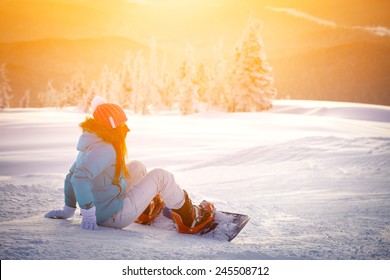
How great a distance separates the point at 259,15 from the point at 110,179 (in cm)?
864

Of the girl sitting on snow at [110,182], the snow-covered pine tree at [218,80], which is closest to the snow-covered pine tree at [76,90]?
the snow-covered pine tree at [218,80]

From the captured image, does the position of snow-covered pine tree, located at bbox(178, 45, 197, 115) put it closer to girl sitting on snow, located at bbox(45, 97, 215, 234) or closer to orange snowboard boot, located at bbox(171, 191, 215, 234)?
orange snowboard boot, located at bbox(171, 191, 215, 234)

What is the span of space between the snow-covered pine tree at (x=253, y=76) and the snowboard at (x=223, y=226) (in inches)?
1119

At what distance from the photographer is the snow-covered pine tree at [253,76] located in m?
31.6

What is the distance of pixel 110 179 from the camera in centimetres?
323

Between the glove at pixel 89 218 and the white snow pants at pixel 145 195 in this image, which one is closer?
the glove at pixel 89 218

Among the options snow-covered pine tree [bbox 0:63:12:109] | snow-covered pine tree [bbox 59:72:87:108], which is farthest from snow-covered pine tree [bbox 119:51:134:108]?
snow-covered pine tree [bbox 0:63:12:109]

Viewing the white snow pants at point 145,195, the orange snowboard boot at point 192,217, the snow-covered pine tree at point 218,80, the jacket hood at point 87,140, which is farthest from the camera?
the snow-covered pine tree at point 218,80

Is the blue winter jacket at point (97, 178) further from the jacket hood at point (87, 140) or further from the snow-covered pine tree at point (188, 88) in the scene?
the snow-covered pine tree at point (188, 88)

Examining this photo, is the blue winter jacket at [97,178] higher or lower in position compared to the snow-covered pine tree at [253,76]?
lower

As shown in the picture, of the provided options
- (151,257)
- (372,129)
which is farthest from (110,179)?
(372,129)

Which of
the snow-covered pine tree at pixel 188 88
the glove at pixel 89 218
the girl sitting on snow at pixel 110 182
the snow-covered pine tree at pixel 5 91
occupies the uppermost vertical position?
the snow-covered pine tree at pixel 188 88

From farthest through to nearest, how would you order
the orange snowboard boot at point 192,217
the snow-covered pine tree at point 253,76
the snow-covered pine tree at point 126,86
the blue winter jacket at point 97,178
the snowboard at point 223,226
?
the snow-covered pine tree at point 126,86 < the snow-covered pine tree at point 253,76 < the snowboard at point 223,226 < the orange snowboard boot at point 192,217 < the blue winter jacket at point 97,178

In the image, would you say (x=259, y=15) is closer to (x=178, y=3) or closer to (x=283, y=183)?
(x=178, y=3)
